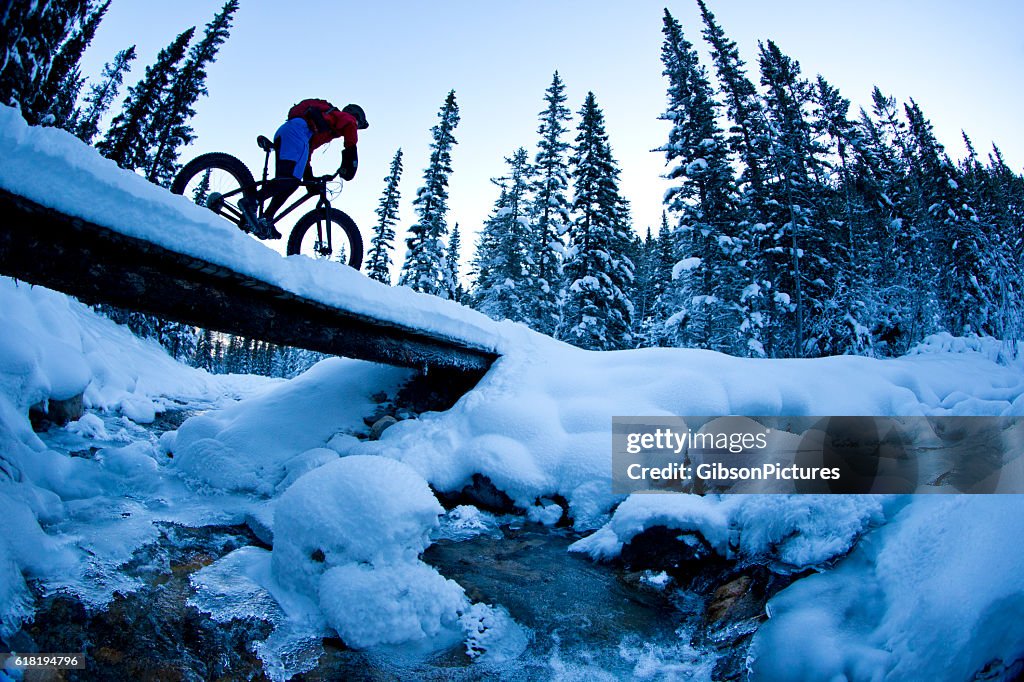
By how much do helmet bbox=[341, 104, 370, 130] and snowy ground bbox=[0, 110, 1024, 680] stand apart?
8.85 ft

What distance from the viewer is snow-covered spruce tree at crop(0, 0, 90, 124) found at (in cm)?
488

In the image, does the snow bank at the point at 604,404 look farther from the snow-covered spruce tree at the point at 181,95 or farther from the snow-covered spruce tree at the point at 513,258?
the snow-covered spruce tree at the point at 181,95

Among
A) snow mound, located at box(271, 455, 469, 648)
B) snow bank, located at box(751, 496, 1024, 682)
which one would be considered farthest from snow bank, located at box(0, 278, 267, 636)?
snow bank, located at box(751, 496, 1024, 682)

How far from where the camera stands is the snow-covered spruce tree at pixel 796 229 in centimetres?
1747

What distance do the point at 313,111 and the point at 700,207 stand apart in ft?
51.5

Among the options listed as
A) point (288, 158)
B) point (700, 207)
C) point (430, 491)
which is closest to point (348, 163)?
point (288, 158)

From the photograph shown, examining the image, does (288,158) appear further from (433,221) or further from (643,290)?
(643,290)

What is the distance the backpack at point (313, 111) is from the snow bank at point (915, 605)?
725 cm

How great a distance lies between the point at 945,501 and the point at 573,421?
395 cm

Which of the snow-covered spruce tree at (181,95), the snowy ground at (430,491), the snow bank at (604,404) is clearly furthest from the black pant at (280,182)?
the snow-covered spruce tree at (181,95)

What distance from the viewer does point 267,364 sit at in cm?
5738

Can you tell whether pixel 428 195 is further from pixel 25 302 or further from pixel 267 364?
pixel 267 364

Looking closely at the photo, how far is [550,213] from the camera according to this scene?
23297 millimetres

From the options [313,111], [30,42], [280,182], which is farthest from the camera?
[313,111]
